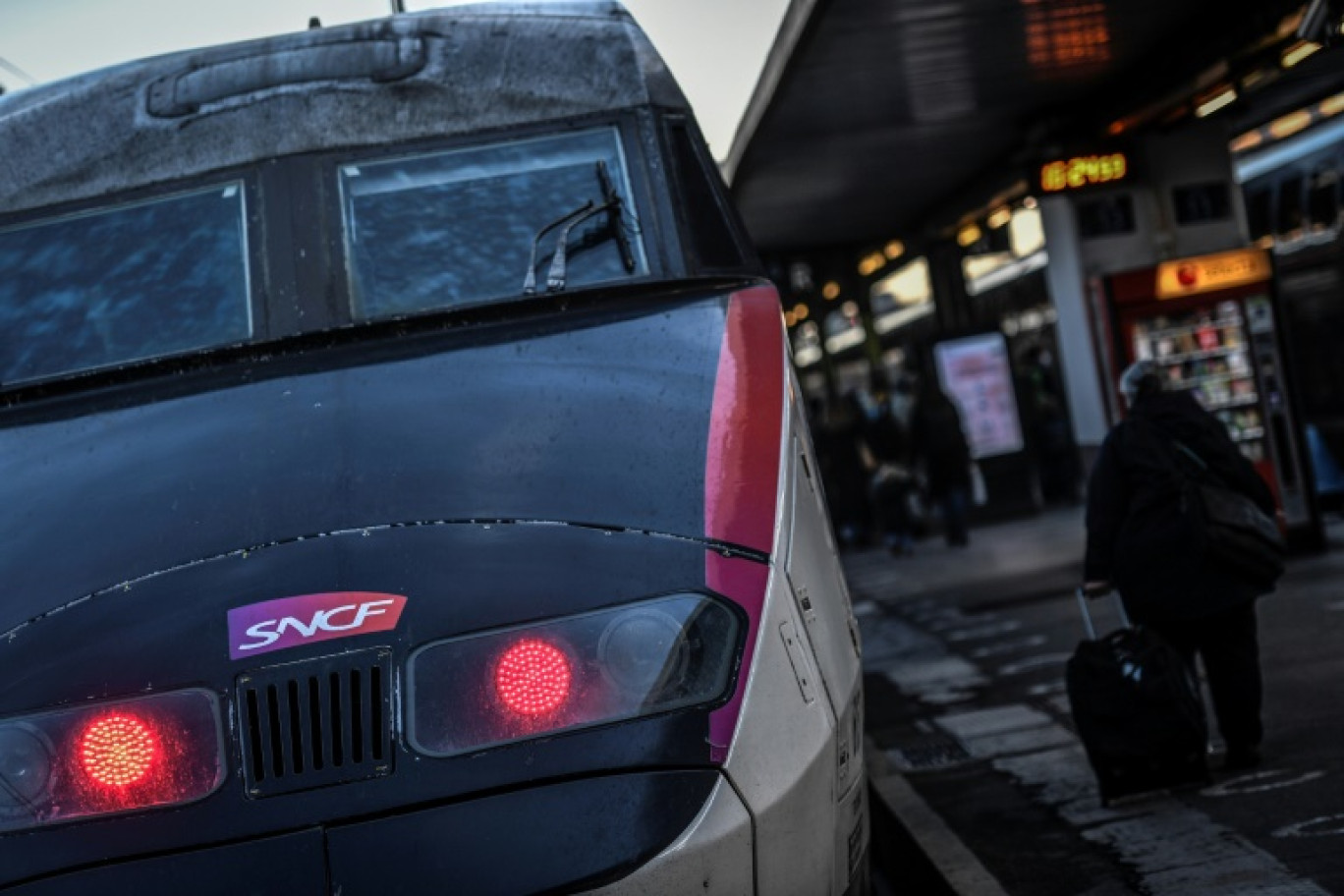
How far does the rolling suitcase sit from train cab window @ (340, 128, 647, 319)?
2771mm

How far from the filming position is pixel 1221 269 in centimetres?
1324

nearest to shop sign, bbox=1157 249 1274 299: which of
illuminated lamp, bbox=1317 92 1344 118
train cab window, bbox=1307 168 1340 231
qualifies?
illuminated lamp, bbox=1317 92 1344 118

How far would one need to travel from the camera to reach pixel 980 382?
20.7 metres

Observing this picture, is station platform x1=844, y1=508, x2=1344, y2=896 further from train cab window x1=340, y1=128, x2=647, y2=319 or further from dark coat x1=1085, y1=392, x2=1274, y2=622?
train cab window x1=340, y1=128, x2=647, y2=319

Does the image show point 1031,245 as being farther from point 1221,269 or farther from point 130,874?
point 130,874

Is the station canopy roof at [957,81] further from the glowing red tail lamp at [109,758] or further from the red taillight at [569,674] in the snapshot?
the glowing red tail lamp at [109,758]

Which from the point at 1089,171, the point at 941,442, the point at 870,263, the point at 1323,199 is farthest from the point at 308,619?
the point at 870,263

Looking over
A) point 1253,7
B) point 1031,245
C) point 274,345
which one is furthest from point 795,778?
point 1031,245

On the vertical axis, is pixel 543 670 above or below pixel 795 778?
above

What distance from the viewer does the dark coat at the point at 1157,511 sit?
6.46m

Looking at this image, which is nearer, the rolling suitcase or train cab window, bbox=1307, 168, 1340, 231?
the rolling suitcase

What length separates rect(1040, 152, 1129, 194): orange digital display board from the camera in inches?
575

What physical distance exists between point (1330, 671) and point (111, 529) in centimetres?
651

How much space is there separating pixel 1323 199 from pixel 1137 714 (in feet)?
42.0
